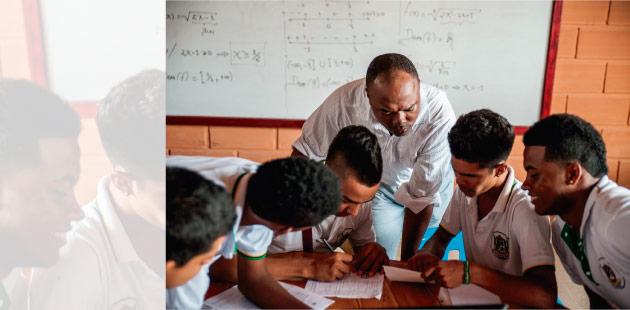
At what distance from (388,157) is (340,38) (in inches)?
26.2

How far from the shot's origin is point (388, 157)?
44.3 inches

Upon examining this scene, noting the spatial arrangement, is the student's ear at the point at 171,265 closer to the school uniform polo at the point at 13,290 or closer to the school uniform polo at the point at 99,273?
the school uniform polo at the point at 99,273

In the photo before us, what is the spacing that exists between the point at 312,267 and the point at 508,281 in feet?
1.20

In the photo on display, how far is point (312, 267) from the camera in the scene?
89 cm

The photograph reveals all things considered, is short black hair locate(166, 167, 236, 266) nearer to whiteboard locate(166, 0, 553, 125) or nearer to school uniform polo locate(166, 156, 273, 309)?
school uniform polo locate(166, 156, 273, 309)

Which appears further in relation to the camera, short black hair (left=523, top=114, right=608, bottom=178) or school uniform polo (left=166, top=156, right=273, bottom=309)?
short black hair (left=523, top=114, right=608, bottom=178)

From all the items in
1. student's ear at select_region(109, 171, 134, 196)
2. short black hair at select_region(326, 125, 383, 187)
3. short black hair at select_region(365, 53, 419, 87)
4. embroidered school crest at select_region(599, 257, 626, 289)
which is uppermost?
short black hair at select_region(365, 53, 419, 87)

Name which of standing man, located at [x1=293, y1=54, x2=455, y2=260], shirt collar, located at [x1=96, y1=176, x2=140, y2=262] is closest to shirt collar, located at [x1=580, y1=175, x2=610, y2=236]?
standing man, located at [x1=293, y1=54, x2=455, y2=260]

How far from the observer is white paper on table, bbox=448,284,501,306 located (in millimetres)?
810

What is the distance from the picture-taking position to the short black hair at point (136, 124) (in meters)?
0.56

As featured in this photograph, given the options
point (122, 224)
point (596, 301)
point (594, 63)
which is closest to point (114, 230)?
point (122, 224)

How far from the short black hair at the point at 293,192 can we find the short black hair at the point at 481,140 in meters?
0.37

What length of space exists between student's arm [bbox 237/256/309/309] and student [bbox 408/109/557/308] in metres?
0.27

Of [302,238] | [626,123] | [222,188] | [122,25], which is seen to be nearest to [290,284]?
[302,238]
